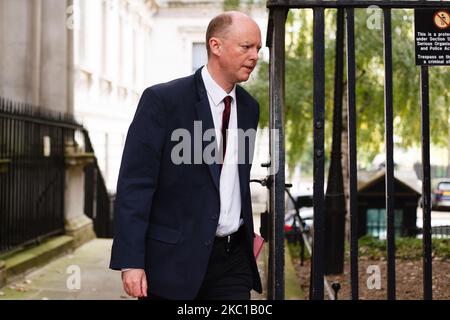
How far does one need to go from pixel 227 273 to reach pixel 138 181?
24.2 inches

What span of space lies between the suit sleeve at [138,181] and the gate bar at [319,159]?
80cm

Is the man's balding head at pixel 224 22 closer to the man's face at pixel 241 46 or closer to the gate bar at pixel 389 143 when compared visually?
the man's face at pixel 241 46

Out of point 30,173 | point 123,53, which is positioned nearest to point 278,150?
point 30,173

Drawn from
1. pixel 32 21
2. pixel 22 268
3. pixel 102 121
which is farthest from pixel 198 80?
pixel 102 121

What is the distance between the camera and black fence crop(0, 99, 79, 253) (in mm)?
8641

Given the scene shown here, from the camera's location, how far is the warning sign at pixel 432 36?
3.28 metres

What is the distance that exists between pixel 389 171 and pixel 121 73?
22442 mm

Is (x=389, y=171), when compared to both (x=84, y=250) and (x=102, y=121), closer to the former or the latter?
(x=84, y=250)

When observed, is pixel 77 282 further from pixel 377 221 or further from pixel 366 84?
pixel 366 84

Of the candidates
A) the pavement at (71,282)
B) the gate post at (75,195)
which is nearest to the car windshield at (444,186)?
the pavement at (71,282)

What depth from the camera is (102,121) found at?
71.5 ft

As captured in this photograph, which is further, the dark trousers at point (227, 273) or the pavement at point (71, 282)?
the pavement at point (71, 282)

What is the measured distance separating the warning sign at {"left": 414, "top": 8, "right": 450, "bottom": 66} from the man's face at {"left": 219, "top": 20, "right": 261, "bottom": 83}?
0.96 meters
